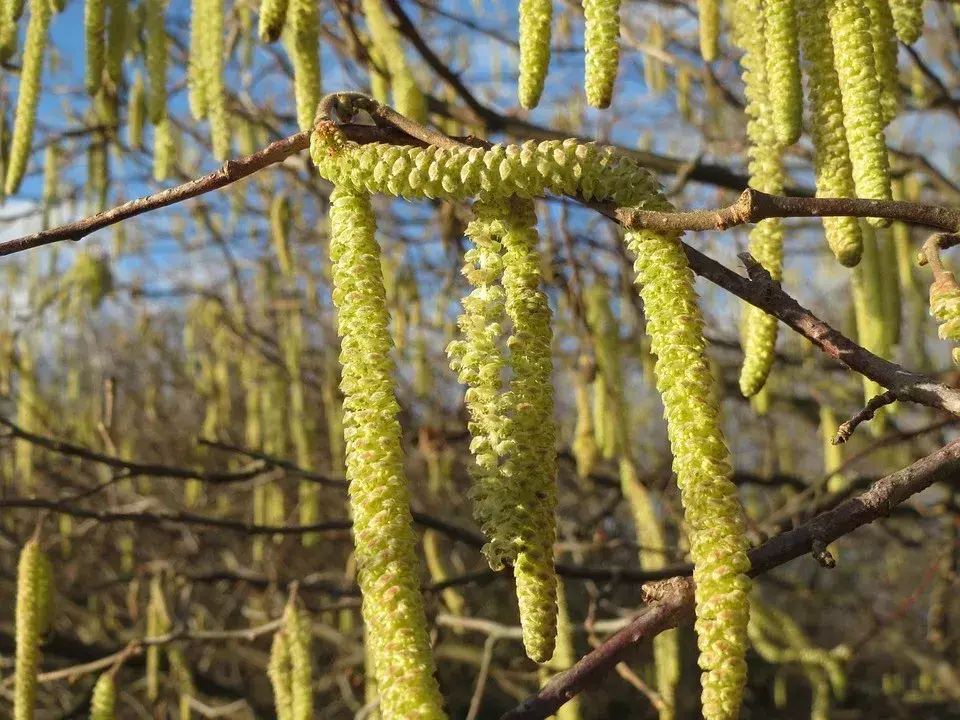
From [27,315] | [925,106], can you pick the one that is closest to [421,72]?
[27,315]

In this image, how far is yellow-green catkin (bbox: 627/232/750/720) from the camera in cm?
57

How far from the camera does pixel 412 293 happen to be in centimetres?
324

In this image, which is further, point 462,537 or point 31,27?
point 462,537

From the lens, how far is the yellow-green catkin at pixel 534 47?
0.89 m

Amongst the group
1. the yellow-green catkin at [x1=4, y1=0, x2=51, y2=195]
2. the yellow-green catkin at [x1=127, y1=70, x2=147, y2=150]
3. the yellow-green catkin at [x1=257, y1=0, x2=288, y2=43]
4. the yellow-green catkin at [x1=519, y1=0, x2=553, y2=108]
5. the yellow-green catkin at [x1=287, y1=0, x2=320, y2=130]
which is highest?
the yellow-green catkin at [x1=127, y1=70, x2=147, y2=150]

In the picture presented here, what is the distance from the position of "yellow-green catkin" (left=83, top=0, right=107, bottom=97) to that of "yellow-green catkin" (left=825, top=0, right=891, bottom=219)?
0.93 metres

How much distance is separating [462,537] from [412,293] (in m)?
1.57

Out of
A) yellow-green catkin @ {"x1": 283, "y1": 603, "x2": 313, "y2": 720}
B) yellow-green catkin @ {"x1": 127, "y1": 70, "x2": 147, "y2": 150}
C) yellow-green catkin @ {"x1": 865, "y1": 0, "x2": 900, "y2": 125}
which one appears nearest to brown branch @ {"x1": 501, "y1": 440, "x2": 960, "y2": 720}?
yellow-green catkin @ {"x1": 865, "y1": 0, "x2": 900, "y2": 125}

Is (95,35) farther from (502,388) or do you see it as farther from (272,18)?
(502,388)

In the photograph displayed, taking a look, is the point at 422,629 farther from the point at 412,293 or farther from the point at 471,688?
the point at 471,688

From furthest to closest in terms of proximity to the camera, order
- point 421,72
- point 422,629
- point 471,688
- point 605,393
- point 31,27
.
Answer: point 471,688 → point 421,72 → point 605,393 → point 31,27 → point 422,629

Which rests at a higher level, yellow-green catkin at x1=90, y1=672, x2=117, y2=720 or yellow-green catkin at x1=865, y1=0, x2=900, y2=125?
yellow-green catkin at x1=865, y1=0, x2=900, y2=125

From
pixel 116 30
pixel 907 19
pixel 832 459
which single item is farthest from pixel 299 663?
pixel 832 459

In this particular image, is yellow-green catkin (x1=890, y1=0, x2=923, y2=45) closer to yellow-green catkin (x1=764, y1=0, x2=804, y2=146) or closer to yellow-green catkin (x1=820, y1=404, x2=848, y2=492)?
yellow-green catkin (x1=764, y1=0, x2=804, y2=146)
